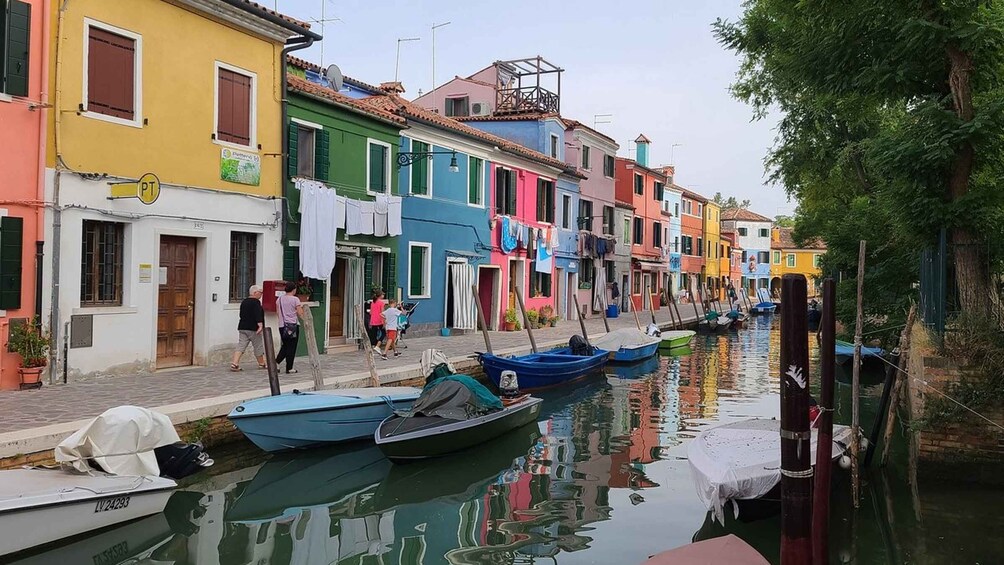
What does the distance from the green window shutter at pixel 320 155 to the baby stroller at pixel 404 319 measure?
3549 mm

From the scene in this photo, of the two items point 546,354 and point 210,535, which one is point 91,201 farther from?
point 546,354

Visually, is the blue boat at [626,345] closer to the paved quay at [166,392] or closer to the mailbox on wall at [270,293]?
the paved quay at [166,392]

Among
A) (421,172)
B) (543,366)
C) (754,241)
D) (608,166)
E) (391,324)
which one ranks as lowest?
(543,366)

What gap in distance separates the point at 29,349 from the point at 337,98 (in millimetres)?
8770

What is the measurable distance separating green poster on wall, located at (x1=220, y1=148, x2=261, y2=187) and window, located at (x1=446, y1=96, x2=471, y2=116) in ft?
60.2

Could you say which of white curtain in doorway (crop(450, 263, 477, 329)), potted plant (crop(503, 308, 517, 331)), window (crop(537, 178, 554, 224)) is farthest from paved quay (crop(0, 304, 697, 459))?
window (crop(537, 178, 554, 224))

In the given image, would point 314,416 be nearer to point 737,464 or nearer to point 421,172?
point 737,464

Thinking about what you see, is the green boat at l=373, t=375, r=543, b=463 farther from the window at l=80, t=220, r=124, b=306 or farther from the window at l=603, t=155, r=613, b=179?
the window at l=603, t=155, r=613, b=179

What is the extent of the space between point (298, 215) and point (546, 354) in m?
6.36

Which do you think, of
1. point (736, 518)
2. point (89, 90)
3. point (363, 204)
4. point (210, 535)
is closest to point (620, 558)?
point (736, 518)

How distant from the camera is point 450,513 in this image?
8.72 meters

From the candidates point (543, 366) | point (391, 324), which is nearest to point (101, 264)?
point (391, 324)

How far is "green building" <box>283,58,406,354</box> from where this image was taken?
656 inches

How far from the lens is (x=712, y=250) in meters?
60.5
